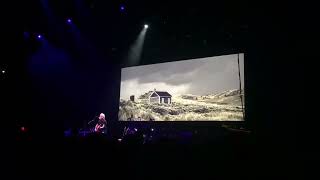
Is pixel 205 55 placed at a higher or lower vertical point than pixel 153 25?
lower

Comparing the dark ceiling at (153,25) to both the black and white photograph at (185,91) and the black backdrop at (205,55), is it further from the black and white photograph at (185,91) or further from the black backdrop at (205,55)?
the black and white photograph at (185,91)

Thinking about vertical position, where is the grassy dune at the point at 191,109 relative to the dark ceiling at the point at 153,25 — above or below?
below

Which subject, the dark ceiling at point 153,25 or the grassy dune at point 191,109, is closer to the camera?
the grassy dune at point 191,109

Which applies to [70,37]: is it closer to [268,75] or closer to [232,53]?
[232,53]

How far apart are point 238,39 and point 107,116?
15.2 feet

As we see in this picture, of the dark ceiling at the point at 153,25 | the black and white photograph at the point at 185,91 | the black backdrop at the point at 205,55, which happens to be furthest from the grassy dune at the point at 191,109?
the dark ceiling at the point at 153,25

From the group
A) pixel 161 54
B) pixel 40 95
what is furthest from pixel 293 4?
pixel 40 95

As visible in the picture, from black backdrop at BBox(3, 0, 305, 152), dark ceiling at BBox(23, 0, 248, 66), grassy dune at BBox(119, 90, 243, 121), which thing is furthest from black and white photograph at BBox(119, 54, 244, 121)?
dark ceiling at BBox(23, 0, 248, 66)

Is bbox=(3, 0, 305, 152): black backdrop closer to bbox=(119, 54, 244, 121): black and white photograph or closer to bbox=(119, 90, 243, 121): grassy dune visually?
bbox=(119, 54, 244, 121): black and white photograph

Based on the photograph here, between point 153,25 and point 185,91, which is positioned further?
point 153,25

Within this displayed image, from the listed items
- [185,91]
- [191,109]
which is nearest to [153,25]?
[185,91]

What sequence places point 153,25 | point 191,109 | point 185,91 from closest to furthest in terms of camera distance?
1. point 191,109
2. point 185,91
3. point 153,25

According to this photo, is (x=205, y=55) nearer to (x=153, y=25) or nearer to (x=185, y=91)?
(x=185, y=91)

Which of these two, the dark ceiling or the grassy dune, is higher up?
the dark ceiling
